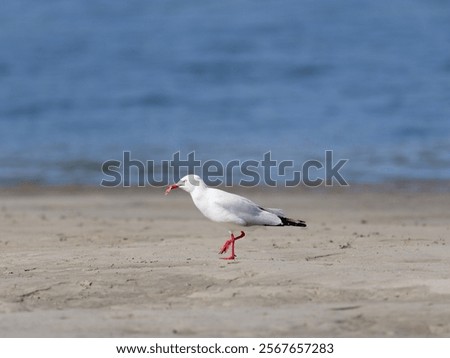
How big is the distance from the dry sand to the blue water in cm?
500

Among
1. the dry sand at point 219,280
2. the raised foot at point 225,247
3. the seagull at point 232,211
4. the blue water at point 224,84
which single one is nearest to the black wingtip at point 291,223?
the seagull at point 232,211

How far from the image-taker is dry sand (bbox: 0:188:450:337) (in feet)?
20.5

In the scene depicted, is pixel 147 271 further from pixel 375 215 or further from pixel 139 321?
pixel 375 215

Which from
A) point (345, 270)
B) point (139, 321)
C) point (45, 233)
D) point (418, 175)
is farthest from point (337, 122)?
point (139, 321)

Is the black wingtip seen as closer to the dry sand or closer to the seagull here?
the seagull

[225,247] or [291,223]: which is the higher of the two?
[291,223]

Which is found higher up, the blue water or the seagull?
the blue water

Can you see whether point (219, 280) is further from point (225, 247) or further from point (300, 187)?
point (300, 187)

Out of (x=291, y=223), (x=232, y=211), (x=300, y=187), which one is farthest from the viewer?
(x=300, y=187)

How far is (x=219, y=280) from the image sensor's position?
7250 mm

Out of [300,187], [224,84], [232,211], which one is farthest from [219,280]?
[224,84]

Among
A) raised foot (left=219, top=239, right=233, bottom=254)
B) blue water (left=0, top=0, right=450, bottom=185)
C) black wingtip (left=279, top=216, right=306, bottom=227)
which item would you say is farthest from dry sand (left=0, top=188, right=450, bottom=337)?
blue water (left=0, top=0, right=450, bottom=185)

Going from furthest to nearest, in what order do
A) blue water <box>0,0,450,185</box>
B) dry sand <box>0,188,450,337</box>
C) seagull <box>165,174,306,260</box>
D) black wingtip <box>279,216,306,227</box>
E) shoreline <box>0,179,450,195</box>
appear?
blue water <box>0,0,450,185</box>
shoreline <box>0,179,450,195</box>
black wingtip <box>279,216,306,227</box>
seagull <box>165,174,306,260</box>
dry sand <box>0,188,450,337</box>

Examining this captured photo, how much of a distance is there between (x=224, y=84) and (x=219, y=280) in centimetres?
1969
